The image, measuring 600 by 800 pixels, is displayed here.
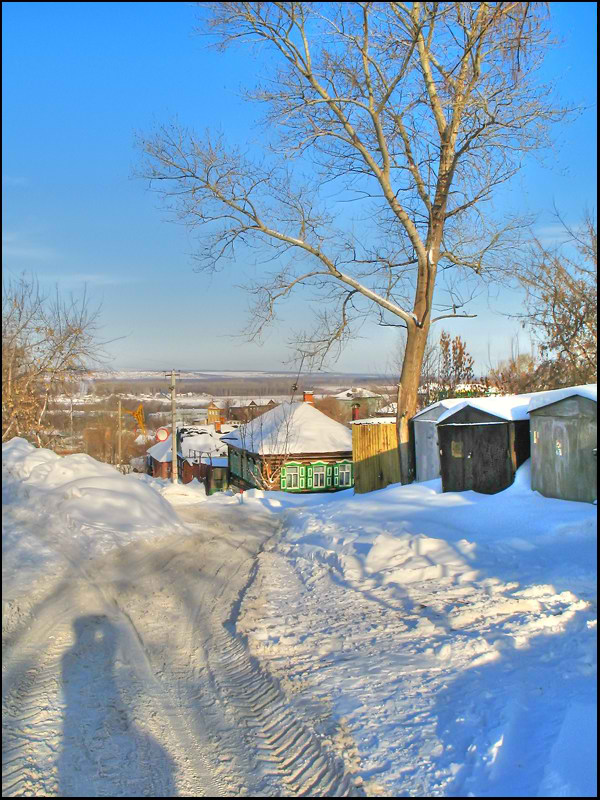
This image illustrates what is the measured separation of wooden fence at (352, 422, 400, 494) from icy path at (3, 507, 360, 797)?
39.2ft

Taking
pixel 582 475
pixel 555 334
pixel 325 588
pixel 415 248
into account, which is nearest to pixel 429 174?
pixel 415 248

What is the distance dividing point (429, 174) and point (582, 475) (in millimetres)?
10207

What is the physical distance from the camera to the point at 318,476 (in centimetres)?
4047

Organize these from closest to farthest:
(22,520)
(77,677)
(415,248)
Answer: (77,677)
(22,520)
(415,248)

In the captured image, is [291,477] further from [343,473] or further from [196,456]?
[196,456]

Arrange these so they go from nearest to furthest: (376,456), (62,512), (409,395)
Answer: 1. (62,512)
2. (409,395)
3. (376,456)

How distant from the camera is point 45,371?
17.3 meters

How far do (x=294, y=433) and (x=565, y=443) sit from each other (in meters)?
27.3

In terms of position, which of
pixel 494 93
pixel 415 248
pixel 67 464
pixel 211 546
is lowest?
pixel 211 546

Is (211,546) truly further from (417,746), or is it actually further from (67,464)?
(417,746)

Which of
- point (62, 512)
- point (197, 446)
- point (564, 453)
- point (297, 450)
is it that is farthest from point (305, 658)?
point (197, 446)

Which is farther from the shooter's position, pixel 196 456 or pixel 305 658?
pixel 196 456

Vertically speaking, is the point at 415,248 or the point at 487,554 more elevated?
the point at 415,248

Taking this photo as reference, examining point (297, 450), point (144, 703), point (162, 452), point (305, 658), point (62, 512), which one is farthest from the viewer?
point (162, 452)
